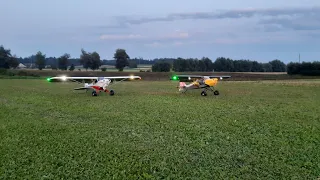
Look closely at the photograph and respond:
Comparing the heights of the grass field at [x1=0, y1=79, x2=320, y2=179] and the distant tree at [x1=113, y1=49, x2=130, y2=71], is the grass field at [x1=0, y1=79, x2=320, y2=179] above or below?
below

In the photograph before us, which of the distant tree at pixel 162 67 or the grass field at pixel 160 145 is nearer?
the grass field at pixel 160 145

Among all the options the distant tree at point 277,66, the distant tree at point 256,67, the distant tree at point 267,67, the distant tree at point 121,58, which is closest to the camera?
the distant tree at point 121,58

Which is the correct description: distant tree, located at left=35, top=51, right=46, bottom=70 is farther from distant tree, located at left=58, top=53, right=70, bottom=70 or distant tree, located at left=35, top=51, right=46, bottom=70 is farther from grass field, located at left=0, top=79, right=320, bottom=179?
grass field, located at left=0, top=79, right=320, bottom=179

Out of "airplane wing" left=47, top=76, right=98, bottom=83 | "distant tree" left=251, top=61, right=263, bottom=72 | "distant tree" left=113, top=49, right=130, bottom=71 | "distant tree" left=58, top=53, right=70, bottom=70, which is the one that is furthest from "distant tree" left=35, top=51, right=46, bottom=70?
"airplane wing" left=47, top=76, right=98, bottom=83

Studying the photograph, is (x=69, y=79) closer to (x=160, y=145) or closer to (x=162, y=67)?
(x=160, y=145)

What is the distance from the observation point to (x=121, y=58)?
98.6 meters

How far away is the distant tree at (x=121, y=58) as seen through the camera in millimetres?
98375

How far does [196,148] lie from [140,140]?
172cm

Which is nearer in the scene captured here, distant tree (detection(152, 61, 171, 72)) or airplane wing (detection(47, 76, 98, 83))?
airplane wing (detection(47, 76, 98, 83))

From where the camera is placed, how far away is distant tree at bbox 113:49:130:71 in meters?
98.4

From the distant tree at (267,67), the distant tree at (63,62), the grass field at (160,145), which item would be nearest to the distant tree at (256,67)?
the distant tree at (267,67)

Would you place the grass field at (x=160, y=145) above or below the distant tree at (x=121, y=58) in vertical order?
below

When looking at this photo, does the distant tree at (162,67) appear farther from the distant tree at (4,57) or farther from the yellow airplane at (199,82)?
the yellow airplane at (199,82)

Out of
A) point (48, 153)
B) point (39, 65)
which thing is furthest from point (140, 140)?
point (39, 65)
